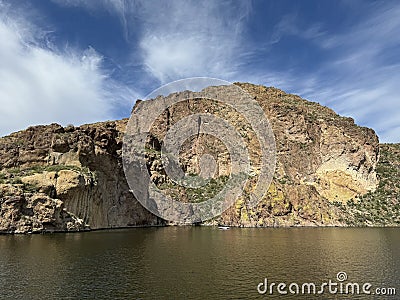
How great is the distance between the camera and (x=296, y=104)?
5635 inches

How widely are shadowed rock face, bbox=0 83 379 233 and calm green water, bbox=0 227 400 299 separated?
21.3 meters

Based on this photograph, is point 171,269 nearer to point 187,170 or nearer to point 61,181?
point 61,181

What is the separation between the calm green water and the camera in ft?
79.9

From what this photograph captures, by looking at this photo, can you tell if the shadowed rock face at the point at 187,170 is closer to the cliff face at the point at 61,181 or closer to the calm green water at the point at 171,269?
the cliff face at the point at 61,181

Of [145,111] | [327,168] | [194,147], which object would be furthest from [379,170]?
[145,111]

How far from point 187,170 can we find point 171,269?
114 m

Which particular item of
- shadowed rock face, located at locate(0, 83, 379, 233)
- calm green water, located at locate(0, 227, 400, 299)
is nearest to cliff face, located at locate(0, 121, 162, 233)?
shadowed rock face, located at locate(0, 83, 379, 233)

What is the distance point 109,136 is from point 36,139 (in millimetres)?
20226

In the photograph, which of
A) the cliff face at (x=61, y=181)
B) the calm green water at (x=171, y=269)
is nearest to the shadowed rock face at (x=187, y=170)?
the cliff face at (x=61, y=181)

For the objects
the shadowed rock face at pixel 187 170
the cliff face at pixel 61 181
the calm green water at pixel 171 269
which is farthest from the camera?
the shadowed rock face at pixel 187 170

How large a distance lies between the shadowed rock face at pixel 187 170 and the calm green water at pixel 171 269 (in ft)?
69.8

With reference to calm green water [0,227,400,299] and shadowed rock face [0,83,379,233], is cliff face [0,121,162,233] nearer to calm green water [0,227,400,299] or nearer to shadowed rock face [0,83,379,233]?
shadowed rock face [0,83,379,233]

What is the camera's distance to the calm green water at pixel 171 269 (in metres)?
24.3

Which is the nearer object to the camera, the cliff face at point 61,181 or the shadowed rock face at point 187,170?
the cliff face at point 61,181
